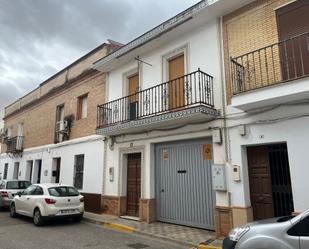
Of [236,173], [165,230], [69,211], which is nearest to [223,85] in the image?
[236,173]

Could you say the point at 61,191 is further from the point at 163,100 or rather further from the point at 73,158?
the point at 163,100

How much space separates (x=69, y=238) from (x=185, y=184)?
3.72m

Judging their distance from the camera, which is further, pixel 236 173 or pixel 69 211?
pixel 69 211

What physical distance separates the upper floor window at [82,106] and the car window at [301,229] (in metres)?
11.6

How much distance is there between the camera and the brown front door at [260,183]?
718cm

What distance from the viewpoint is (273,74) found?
7.04 metres

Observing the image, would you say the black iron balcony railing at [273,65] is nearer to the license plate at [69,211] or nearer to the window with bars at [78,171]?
the license plate at [69,211]

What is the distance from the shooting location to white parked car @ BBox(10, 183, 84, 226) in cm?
946

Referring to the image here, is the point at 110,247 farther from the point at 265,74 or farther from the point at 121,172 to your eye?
the point at 265,74

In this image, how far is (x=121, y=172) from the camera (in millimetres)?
11109

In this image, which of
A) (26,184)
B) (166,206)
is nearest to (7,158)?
(26,184)

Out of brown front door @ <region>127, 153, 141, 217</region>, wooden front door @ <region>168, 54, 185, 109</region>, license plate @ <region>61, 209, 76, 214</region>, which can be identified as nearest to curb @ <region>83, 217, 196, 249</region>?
license plate @ <region>61, 209, 76, 214</region>

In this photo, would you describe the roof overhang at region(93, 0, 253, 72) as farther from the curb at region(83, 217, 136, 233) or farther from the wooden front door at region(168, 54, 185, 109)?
the curb at region(83, 217, 136, 233)

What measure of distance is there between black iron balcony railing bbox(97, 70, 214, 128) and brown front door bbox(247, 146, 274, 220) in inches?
73.0
